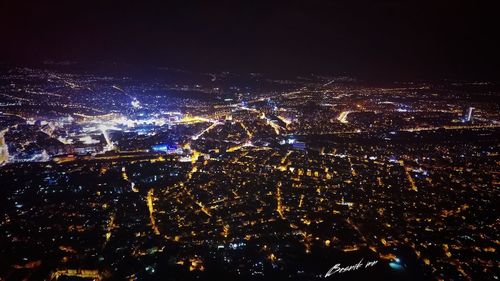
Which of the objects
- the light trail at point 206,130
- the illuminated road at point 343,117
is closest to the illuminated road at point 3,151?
the light trail at point 206,130

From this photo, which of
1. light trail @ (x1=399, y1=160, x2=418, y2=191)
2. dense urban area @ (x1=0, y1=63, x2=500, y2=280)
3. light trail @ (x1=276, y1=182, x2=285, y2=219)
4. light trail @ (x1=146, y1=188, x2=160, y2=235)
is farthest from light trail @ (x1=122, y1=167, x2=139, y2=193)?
light trail @ (x1=399, y1=160, x2=418, y2=191)

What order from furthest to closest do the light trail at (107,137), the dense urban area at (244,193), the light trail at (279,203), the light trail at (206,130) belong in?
1. the light trail at (206,130)
2. the light trail at (107,137)
3. the light trail at (279,203)
4. the dense urban area at (244,193)

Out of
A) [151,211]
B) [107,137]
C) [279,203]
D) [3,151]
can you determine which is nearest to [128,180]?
[151,211]

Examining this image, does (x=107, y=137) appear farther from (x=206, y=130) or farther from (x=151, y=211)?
(x=151, y=211)

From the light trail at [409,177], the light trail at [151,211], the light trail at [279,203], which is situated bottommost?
the light trail at [409,177]

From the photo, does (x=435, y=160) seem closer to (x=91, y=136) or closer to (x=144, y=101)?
(x=91, y=136)

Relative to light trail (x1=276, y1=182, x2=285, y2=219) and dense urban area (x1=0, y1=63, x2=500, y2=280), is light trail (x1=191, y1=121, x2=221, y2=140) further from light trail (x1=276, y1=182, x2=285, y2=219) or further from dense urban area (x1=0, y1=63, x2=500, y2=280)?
light trail (x1=276, y1=182, x2=285, y2=219)

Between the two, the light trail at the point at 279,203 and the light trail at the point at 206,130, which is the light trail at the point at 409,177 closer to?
the light trail at the point at 279,203

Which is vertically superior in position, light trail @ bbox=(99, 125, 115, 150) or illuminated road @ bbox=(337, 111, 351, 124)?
light trail @ bbox=(99, 125, 115, 150)

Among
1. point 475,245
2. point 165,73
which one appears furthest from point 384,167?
point 165,73

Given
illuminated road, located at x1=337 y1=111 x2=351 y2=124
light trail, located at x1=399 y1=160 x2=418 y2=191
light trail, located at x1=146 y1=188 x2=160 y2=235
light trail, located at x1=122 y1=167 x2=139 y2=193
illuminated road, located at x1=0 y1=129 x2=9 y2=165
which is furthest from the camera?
illuminated road, located at x1=337 y1=111 x2=351 y2=124

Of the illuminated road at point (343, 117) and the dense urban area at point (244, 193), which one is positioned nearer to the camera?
the dense urban area at point (244, 193)
